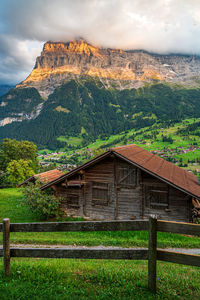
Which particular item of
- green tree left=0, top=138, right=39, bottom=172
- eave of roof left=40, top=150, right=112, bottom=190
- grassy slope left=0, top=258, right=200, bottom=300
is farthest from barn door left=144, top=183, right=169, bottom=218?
green tree left=0, top=138, right=39, bottom=172

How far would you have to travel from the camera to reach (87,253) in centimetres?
518

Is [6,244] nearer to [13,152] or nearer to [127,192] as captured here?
[127,192]

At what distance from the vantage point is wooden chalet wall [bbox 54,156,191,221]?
17797 millimetres

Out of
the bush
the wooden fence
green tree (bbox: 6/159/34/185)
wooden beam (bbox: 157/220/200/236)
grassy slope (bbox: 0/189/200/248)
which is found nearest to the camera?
wooden beam (bbox: 157/220/200/236)

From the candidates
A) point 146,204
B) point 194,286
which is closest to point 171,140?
point 146,204

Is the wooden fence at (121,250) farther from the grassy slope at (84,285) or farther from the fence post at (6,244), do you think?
the grassy slope at (84,285)

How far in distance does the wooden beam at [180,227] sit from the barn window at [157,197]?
552 inches

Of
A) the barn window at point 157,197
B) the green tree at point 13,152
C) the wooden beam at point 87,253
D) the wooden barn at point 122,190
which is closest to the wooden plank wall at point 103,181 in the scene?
the wooden barn at point 122,190

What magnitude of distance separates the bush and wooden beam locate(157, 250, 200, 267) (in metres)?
16.2

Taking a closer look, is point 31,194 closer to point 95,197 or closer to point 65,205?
point 65,205

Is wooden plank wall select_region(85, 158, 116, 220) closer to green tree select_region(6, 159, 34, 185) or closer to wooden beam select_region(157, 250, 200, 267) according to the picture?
wooden beam select_region(157, 250, 200, 267)

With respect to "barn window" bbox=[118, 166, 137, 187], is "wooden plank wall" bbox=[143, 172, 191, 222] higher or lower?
lower

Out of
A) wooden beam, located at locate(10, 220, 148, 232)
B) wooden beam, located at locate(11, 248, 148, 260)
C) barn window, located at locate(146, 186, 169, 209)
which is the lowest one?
barn window, located at locate(146, 186, 169, 209)

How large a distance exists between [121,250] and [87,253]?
0.87 meters
